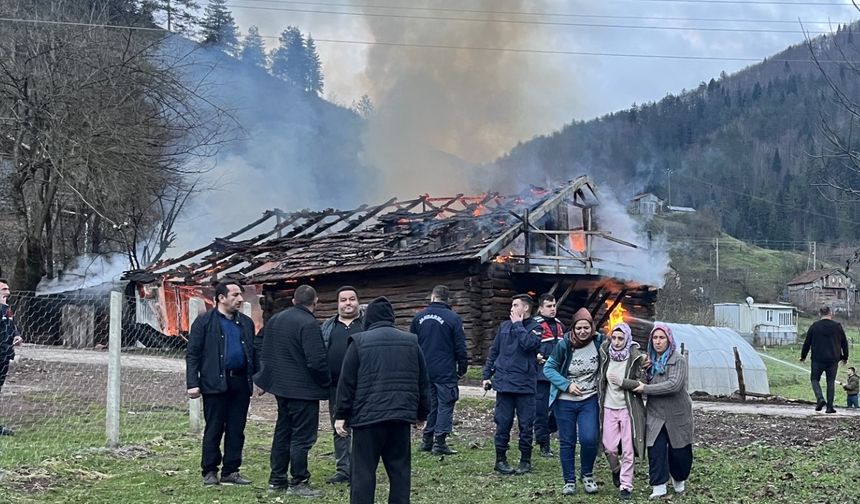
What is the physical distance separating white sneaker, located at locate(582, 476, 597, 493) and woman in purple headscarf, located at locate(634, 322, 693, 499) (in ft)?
1.69

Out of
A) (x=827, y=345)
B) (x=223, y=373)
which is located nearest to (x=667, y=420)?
(x=223, y=373)

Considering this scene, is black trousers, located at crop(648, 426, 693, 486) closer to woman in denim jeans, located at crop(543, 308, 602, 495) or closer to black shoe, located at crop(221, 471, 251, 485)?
woman in denim jeans, located at crop(543, 308, 602, 495)

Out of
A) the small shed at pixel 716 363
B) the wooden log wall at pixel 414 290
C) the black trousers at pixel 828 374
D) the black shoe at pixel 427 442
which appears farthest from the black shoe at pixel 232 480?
the small shed at pixel 716 363

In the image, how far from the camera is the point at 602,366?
7621 millimetres

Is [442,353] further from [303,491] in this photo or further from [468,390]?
[468,390]

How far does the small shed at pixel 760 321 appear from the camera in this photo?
57.1 meters

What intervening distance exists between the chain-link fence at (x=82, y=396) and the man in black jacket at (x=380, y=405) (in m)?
3.92

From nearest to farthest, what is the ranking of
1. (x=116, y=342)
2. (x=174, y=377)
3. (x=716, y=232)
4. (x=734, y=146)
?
(x=116, y=342) < (x=174, y=377) < (x=716, y=232) < (x=734, y=146)

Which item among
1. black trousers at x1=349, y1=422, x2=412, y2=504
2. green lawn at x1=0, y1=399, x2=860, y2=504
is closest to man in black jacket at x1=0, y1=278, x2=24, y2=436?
green lawn at x1=0, y1=399, x2=860, y2=504

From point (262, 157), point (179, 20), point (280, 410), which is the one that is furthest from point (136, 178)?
point (262, 157)

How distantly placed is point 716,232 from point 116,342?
84.4 m

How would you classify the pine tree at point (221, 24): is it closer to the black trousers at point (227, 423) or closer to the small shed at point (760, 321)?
the black trousers at point (227, 423)

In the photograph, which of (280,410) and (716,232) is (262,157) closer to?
(280,410)

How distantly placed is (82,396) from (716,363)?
49.7ft
